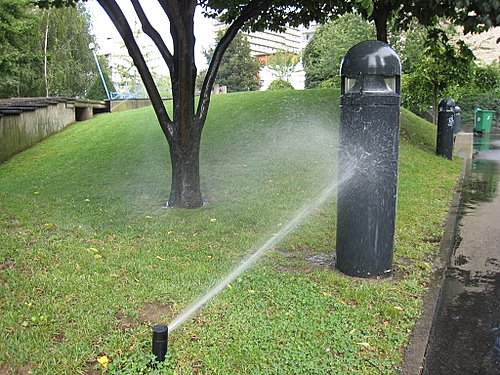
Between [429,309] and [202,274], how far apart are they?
182cm

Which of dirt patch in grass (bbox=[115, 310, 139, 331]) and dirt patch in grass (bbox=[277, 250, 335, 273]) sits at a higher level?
dirt patch in grass (bbox=[277, 250, 335, 273])

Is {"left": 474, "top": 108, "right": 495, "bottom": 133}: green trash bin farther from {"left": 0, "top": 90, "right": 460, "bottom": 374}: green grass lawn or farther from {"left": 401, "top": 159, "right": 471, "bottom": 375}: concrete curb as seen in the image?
{"left": 401, "top": 159, "right": 471, "bottom": 375}: concrete curb

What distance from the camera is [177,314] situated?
11.2ft

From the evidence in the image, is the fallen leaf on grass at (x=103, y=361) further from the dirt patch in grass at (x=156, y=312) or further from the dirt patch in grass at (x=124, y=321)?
the dirt patch in grass at (x=156, y=312)

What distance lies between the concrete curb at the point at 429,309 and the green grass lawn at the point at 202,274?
6 centimetres

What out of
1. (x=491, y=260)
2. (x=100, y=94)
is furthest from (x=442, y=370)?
(x=100, y=94)

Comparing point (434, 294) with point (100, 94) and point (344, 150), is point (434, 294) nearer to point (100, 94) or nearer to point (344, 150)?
point (344, 150)

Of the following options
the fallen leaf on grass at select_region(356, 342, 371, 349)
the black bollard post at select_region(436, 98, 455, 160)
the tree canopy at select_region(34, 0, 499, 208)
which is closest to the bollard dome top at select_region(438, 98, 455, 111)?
the black bollard post at select_region(436, 98, 455, 160)

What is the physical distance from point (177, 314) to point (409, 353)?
1.55 metres

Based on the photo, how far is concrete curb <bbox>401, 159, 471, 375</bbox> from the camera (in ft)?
9.61

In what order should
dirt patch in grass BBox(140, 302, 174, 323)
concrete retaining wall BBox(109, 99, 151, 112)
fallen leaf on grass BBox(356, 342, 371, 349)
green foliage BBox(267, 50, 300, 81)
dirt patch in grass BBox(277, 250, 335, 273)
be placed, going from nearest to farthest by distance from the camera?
1. fallen leaf on grass BBox(356, 342, 371, 349)
2. dirt patch in grass BBox(140, 302, 174, 323)
3. dirt patch in grass BBox(277, 250, 335, 273)
4. concrete retaining wall BBox(109, 99, 151, 112)
5. green foliage BBox(267, 50, 300, 81)

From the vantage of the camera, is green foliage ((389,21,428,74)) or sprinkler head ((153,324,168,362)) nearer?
sprinkler head ((153,324,168,362))

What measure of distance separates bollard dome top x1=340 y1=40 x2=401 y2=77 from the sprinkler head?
2.50 meters

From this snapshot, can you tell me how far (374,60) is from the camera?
390cm
